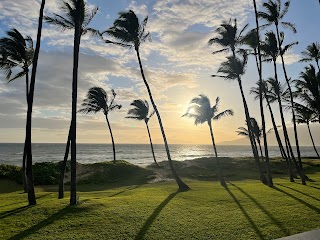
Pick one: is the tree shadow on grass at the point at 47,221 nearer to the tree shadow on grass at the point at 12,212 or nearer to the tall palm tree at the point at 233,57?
the tree shadow on grass at the point at 12,212

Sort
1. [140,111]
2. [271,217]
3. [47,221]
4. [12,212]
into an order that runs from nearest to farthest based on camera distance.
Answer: [47,221], [271,217], [12,212], [140,111]

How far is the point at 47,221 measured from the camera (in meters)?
12.1

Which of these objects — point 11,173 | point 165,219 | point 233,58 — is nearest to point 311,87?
point 233,58

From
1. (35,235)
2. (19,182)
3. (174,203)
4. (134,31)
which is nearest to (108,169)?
(19,182)

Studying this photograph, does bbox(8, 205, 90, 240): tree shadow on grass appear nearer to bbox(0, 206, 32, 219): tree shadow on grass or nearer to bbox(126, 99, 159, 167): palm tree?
bbox(0, 206, 32, 219): tree shadow on grass

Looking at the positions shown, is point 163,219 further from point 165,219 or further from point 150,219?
point 150,219

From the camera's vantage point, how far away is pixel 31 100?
14531mm

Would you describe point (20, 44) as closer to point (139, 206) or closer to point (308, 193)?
point (139, 206)

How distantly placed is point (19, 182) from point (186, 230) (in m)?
25.4

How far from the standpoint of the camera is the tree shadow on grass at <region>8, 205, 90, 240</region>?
10.6 meters

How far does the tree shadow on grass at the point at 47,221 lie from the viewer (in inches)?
416

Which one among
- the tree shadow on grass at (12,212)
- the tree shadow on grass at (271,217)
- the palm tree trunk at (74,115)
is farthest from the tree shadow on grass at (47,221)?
the tree shadow on grass at (271,217)

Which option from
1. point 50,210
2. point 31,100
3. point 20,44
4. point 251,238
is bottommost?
point 251,238

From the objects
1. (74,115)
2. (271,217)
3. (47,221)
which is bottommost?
(271,217)
